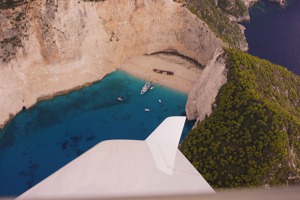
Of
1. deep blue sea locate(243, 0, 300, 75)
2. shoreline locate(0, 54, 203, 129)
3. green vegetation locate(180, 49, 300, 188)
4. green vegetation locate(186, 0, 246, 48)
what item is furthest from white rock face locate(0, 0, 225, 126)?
deep blue sea locate(243, 0, 300, 75)

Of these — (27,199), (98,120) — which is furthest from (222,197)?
(98,120)

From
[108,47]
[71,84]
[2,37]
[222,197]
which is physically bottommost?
[71,84]

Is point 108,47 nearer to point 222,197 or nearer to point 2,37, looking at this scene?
point 2,37

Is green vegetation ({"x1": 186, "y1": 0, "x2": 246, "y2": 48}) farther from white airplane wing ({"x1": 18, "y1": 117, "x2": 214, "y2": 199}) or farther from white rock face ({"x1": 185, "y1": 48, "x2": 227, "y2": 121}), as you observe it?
white airplane wing ({"x1": 18, "y1": 117, "x2": 214, "y2": 199})

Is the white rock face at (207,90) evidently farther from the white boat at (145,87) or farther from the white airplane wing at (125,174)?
the white airplane wing at (125,174)

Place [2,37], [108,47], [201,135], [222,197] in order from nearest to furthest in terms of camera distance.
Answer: [222,197]
[201,135]
[2,37]
[108,47]

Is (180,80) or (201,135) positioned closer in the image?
(201,135)

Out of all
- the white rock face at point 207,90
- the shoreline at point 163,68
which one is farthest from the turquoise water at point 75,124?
the white rock face at point 207,90
